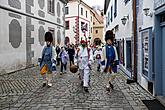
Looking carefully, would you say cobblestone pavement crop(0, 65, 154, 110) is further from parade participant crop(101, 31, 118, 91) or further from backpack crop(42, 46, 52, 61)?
backpack crop(42, 46, 52, 61)

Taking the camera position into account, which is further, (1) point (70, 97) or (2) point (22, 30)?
(2) point (22, 30)

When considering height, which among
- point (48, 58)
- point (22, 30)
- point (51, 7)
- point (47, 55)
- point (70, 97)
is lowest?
point (70, 97)

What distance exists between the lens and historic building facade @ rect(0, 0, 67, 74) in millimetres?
12281

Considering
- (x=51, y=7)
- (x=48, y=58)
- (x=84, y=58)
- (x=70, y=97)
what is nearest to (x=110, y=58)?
(x=84, y=58)

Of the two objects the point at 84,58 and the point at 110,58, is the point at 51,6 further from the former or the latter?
the point at 110,58

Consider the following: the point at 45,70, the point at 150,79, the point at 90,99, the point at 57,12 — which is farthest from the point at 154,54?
the point at 57,12

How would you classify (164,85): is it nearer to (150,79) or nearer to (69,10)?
(150,79)

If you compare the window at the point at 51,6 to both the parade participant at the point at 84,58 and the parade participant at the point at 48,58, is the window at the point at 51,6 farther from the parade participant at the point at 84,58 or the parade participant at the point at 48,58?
the parade participant at the point at 84,58

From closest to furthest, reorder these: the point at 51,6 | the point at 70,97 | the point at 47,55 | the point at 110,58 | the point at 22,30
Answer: the point at 70,97
the point at 110,58
the point at 47,55
the point at 22,30
the point at 51,6

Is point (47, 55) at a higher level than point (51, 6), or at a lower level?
lower

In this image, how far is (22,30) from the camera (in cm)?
1443

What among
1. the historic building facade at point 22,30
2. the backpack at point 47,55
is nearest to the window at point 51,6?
the historic building facade at point 22,30

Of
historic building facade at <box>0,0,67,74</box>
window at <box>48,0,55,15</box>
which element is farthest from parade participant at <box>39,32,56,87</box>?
window at <box>48,0,55,15</box>

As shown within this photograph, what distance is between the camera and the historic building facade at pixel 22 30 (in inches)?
484
